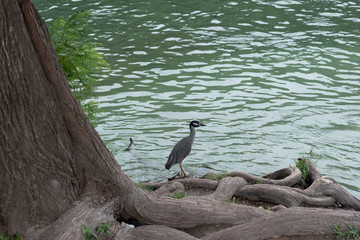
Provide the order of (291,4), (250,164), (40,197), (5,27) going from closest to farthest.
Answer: (5,27) < (40,197) < (250,164) < (291,4)

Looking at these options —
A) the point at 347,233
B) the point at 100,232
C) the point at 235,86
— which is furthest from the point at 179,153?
the point at 235,86

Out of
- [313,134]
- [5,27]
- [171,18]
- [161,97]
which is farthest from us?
[171,18]

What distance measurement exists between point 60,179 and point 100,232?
2.32ft

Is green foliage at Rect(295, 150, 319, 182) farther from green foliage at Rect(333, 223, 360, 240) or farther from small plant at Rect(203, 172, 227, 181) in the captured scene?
green foliage at Rect(333, 223, 360, 240)

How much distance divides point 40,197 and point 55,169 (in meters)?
0.32

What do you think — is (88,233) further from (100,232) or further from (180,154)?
(180,154)

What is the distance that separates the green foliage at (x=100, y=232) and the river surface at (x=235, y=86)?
3.67m

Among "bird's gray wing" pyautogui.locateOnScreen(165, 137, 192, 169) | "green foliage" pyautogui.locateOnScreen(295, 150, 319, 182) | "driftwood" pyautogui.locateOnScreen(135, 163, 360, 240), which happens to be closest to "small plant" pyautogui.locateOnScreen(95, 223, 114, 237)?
"driftwood" pyautogui.locateOnScreen(135, 163, 360, 240)

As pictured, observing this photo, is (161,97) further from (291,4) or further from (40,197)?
(291,4)

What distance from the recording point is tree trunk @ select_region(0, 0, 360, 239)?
5199mm

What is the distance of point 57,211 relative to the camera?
18.4 feet

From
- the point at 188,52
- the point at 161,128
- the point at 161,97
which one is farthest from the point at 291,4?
the point at 161,128

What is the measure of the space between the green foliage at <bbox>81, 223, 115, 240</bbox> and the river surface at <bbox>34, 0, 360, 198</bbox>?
3671 millimetres

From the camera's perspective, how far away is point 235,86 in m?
13.7
